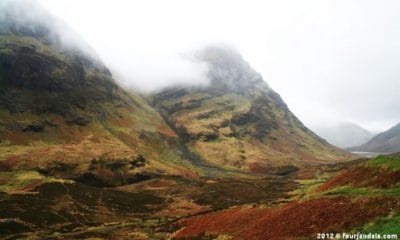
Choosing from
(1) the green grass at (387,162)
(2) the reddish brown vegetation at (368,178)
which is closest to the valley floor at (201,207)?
(2) the reddish brown vegetation at (368,178)

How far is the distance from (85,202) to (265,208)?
92421mm

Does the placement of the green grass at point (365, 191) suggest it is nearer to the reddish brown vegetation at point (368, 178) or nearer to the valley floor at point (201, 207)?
the valley floor at point (201, 207)

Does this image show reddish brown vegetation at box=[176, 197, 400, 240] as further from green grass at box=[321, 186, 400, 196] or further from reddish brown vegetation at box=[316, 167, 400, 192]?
reddish brown vegetation at box=[316, 167, 400, 192]

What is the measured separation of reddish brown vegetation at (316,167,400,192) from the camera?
132 feet

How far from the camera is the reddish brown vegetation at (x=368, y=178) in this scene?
40347 mm

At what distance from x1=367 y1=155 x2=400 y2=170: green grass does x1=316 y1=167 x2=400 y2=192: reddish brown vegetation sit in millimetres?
524

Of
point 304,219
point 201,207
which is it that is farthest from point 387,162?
point 201,207

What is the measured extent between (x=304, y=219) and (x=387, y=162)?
39.1 feet

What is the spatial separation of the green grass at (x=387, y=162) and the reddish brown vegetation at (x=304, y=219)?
6.23 metres

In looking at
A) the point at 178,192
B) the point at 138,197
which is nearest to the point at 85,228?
the point at 138,197

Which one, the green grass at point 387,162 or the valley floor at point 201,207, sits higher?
the green grass at point 387,162

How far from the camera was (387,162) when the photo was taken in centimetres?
4453

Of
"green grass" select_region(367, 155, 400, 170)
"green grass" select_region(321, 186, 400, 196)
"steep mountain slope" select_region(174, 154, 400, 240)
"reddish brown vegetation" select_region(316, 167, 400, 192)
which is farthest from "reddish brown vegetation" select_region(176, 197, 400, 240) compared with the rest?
"green grass" select_region(367, 155, 400, 170)

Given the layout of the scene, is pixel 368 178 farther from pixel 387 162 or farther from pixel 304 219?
pixel 304 219
